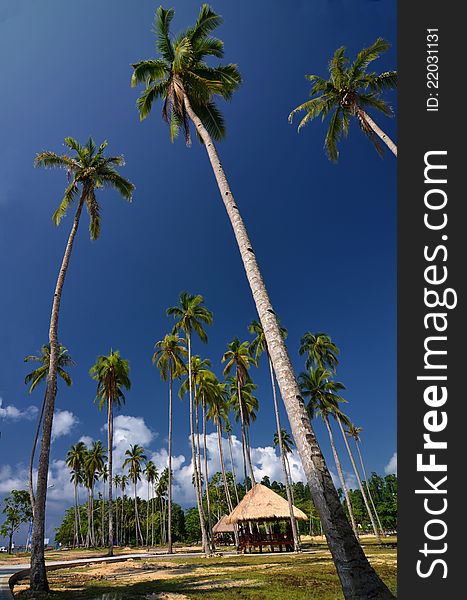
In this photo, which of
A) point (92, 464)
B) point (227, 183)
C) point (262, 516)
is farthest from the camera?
point (92, 464)

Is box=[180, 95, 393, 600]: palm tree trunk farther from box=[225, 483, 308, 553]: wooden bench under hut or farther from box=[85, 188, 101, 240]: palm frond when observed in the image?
box=[225, 483, 308, 553]: wooden bench under hut

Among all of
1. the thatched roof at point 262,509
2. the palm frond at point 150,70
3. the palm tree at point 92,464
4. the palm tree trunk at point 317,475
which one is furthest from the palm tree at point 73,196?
the palm tree at point 92,464

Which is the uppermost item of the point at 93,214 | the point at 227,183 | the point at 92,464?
the point at 93,214

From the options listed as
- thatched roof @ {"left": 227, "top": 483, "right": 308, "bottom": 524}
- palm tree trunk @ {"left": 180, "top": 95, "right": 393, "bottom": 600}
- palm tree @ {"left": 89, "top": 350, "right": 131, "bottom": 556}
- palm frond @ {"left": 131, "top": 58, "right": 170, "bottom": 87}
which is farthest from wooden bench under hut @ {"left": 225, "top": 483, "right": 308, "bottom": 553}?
palm frond @ {"left": 131, "top": 58, "right": 170, "bottom": 87}

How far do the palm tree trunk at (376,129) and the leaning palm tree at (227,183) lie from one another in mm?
6116

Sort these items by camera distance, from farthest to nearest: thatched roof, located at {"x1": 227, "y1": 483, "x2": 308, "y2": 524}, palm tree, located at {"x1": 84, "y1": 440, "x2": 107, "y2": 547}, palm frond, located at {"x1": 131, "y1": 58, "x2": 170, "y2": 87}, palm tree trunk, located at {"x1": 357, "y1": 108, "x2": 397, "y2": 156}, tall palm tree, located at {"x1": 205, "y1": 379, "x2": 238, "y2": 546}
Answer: palm tree, located at {"x1": 84, "y1": 440, "x2": 107, "y2": 547}
tall palm tree, located at {"x1": 205, "y1": 379, "x2": 238, "y2": 546}
thatched roof, located at {"x1": 227, "y1": 483, "x2": 308, "y2": 524}
palm tree trunk, located at {"x1": 357, "y1": 108, "x2": 397, "y2": 156}
palm frond, located at {"x1": 131, "y1": 58, "x2": 170, "y2": 87}

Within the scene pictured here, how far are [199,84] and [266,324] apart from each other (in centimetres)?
1074

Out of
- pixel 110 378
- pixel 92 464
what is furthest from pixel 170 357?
pixel 92 464

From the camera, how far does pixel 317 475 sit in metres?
5.70

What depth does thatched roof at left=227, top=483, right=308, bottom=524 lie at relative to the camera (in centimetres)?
2948

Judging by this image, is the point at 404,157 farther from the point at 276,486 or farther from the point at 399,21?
the point at 276,486

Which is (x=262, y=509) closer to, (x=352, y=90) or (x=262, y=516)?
(x=262, y=516)

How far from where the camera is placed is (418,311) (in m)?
3.67

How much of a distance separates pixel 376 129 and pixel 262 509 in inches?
1050
